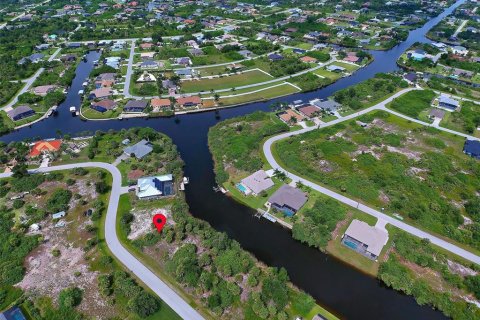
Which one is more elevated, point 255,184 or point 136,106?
point 255,184

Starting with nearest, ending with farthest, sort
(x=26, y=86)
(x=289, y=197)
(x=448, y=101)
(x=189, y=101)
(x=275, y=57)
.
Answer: (x=289, y=197), (x=448, y=101), (x=189, y=101), (x=26, y=86), (x=275, y=57)

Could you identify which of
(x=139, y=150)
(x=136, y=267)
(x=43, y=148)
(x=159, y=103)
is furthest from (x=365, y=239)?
(x=43, y=148)

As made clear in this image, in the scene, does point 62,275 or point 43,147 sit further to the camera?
point 43,147

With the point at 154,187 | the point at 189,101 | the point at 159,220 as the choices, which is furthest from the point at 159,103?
the point at 159,220

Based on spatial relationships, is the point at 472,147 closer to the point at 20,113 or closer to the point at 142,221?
the point at 142,221

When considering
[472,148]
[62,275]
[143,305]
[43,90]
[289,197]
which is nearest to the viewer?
[143,305]

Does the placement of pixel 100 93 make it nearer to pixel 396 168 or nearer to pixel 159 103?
pixel 159 103

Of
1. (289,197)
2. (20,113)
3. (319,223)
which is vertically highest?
(289,197)
